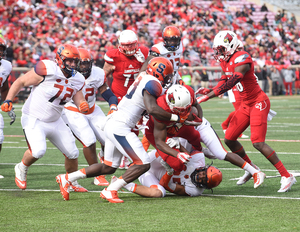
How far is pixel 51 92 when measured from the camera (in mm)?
5738

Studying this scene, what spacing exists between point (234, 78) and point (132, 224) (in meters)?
2.53

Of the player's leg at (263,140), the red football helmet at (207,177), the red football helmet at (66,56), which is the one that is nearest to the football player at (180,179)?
the red football helmet at (207,177)

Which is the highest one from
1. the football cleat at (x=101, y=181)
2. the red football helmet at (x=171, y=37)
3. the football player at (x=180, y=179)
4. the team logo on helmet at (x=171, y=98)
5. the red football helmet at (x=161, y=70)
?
Answer: the red football helmet at (x=161, y=70)

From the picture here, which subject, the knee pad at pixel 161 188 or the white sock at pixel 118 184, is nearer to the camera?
the white sock at pixel 118 184

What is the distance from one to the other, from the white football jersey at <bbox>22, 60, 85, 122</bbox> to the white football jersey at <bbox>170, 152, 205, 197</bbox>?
1.58m

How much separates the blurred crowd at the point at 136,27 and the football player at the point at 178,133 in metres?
14.8

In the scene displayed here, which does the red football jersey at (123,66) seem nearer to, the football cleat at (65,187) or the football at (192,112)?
the football at (192,112)

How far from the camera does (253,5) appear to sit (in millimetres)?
32344

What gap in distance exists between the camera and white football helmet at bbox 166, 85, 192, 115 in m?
5.02

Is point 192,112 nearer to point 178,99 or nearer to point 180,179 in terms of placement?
point 178,99

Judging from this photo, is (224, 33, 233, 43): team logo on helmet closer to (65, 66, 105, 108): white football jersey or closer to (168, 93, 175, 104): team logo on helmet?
(168, 93, 175, 104): team logo on helmet

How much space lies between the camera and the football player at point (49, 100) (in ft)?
18.5

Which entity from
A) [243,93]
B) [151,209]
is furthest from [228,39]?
[151,209]

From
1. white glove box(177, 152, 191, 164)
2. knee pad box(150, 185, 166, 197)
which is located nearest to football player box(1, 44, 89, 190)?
knee pad box(150, 185, 166, 197)
